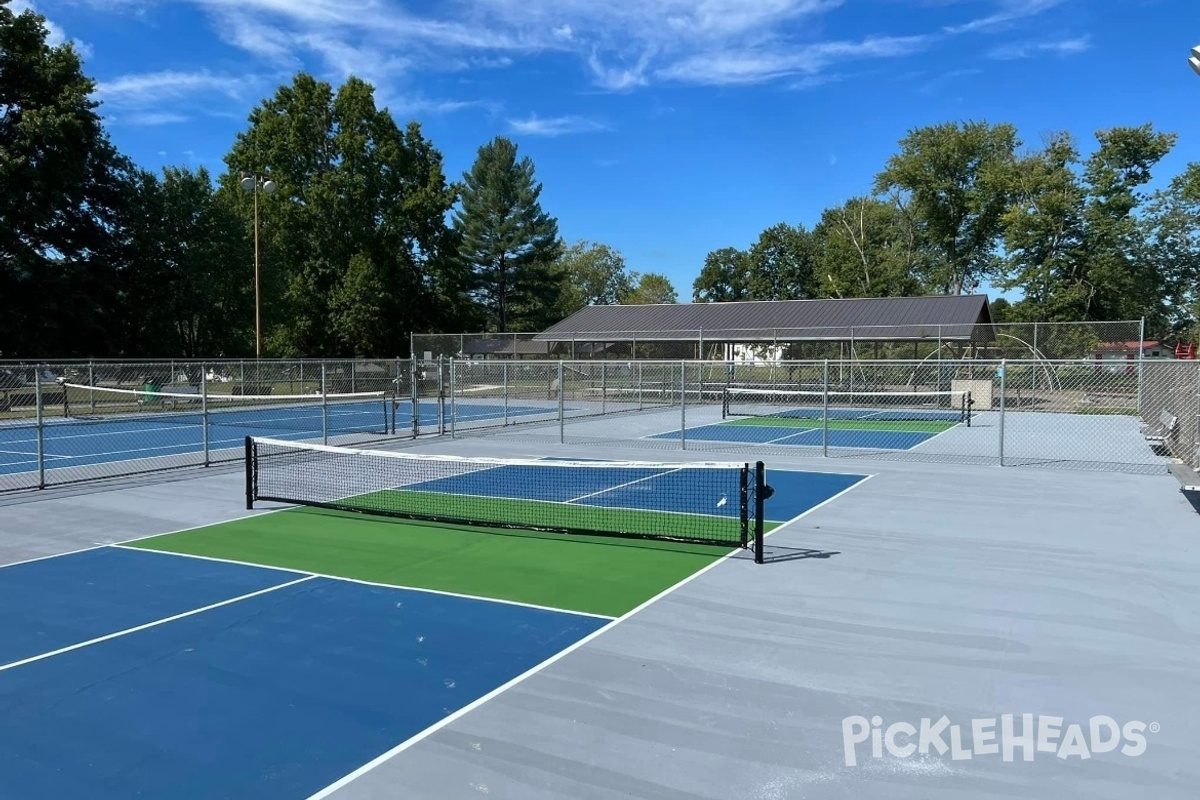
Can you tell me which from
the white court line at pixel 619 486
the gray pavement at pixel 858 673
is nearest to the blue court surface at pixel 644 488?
the white court line at pixel 619 486

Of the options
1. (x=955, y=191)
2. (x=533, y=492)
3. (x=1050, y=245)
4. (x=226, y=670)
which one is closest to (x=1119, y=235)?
(x=1050, y=245)

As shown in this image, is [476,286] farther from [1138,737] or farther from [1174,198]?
[1138,737]

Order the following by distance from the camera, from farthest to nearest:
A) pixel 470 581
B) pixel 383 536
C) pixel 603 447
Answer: pixel 603 447
pixel 383 536
pixel 470 581

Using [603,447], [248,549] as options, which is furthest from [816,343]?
[248,549]

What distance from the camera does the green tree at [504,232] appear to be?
2574 inches

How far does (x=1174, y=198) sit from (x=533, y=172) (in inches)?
1753

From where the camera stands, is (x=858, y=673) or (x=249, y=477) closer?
(x=858, y=673)

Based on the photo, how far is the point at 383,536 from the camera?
9375 millimetres

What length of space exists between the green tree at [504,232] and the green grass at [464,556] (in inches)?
2229

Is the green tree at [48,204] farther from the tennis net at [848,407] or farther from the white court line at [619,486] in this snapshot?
the white court line at [619,486]

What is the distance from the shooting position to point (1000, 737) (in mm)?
4512

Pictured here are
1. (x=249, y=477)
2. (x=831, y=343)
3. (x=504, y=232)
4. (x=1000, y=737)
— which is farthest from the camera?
(x=504, y=232)

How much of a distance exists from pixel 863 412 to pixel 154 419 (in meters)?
23.9

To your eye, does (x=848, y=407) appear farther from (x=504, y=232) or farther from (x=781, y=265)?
(x=781, y=265)
